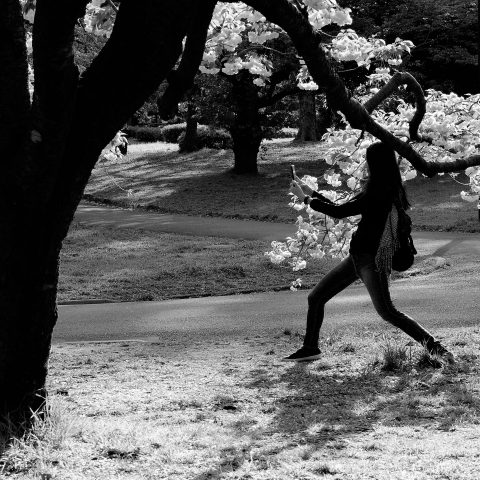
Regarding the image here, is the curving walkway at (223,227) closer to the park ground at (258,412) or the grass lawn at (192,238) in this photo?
the grass lawn at (192,238)

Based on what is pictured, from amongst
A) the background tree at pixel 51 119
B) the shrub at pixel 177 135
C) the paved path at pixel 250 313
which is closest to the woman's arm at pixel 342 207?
the background tree at pixel 51 119

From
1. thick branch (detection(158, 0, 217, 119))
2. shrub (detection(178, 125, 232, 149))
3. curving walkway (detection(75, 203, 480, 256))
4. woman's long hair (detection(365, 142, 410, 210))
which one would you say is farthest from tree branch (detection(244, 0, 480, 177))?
shrub (detection(178, 125, 232, 149))

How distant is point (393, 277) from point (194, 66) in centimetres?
992

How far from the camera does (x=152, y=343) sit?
9.35 meters

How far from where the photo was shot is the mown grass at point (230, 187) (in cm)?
2238

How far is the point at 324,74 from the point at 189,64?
1.18m

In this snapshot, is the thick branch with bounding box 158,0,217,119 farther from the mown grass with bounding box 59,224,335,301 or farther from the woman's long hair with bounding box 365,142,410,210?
the mown grass with bounding box 59,224,335,301

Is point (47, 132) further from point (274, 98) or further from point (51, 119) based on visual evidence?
point (274, 98)

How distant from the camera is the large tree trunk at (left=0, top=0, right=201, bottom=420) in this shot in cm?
494

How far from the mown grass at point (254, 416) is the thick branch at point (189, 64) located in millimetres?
1917

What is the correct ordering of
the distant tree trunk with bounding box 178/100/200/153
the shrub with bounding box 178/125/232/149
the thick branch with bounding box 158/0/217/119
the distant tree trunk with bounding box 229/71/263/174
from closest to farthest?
the thick branch with bounding box 158/0/217/119 → the distant tree trunk with bounding box 229/71/263/174 → the distant tree trunk with bounding box 178/100/200/153 → the shrub with bounding box 178/125/232/149

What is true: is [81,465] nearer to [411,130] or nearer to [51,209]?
[51,209]

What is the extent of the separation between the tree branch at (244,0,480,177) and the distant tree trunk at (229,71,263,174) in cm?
2080

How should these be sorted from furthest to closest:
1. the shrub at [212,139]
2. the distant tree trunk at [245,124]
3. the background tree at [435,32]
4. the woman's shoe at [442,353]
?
the shrub at [212,139]
the distant tree trunk at [245,124]
the background tree at [435,32]
the woman's shoe at [442,353]
